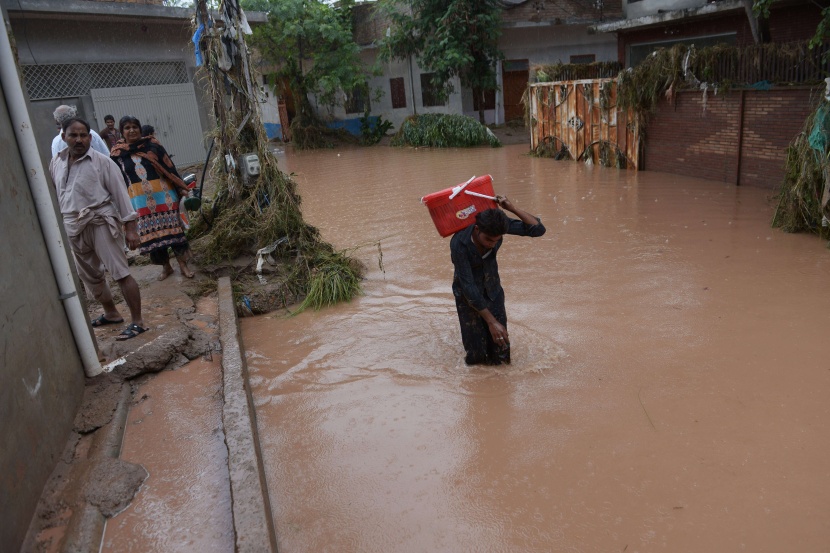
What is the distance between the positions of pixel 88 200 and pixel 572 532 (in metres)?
4.12

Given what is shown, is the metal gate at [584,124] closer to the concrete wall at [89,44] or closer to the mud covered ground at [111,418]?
the concrete wall at [89,44]

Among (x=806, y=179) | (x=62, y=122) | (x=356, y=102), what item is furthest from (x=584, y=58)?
(x=62, y=122)

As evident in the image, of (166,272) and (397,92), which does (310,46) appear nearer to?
(397,92)

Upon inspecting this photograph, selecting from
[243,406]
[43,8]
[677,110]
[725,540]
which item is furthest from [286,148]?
[725,540]

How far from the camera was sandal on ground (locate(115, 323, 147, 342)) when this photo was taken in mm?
5027

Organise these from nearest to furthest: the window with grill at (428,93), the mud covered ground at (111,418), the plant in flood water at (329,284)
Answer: the mud covered ground at (111,418) → the plant in flood water at (329,284) → the window with grill at (428,93)

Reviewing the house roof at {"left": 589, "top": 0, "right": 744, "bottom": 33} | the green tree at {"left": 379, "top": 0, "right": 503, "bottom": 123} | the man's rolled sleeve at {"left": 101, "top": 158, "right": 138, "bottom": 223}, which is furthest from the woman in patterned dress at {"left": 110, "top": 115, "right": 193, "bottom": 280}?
the green tree at {"left": 379, "top": 0, "right": 503, "bottom": 123}

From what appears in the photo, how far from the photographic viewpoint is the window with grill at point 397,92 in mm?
25328

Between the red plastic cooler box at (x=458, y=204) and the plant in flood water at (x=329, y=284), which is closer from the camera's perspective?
the red plastic cooler box at (x=458, y=204)

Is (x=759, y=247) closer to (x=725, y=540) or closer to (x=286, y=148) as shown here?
(x=725, y=540)

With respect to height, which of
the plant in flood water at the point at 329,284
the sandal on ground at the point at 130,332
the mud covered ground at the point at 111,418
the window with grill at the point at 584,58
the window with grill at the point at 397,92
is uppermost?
the window with grill at the point at 584,58

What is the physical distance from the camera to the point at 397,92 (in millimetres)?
25531

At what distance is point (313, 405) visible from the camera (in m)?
4.67

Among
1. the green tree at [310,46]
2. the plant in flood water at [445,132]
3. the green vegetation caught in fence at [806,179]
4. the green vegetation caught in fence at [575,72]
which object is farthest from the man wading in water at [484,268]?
the green tree at [310,46]
